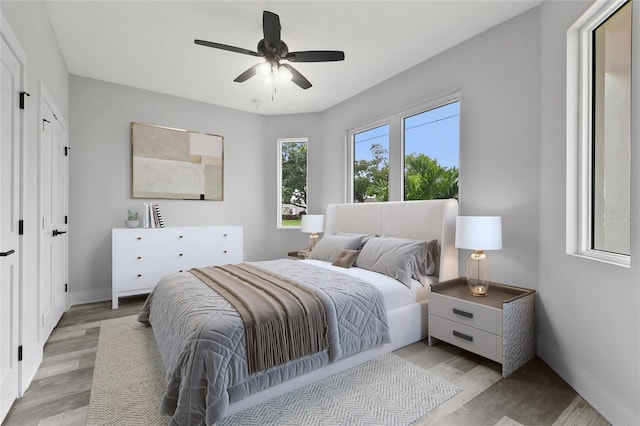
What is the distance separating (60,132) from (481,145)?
4294mm

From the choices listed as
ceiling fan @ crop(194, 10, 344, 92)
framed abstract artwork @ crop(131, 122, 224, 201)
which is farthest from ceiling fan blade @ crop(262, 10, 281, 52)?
framed abstract artwork @ crop(131, 122, 224, 201)

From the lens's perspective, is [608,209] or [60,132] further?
[60,132]

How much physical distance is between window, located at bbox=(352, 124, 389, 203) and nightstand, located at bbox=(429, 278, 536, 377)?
1.74m

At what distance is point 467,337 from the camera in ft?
7.48

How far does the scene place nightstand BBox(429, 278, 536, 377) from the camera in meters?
2.10

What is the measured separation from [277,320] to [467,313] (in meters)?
1.46

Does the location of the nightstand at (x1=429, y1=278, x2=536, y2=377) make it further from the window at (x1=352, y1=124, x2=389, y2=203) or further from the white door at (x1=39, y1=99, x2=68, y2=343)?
the white door at (x1=39, y1=99, x2=68, y2=343)

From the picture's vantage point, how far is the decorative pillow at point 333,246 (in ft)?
10.9

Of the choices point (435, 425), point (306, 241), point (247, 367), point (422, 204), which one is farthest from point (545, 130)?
point (306, 241)

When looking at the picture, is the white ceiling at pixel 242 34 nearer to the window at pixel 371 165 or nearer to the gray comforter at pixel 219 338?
the window at pixel 371 165

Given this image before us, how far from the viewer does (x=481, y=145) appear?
112 inches

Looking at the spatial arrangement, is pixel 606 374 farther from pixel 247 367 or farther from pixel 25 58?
pixel 25 58

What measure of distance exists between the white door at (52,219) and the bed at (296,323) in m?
0.83

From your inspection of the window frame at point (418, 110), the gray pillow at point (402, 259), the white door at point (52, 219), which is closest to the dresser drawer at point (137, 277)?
the white door at point (52, 219)
